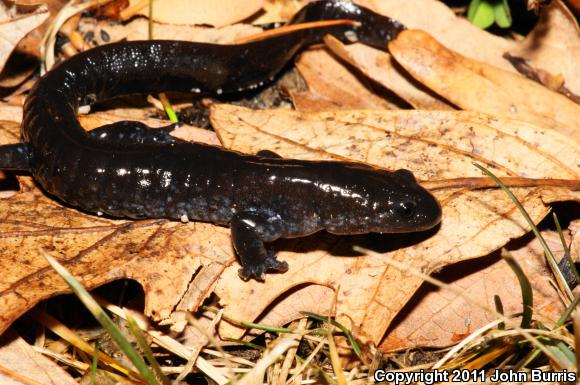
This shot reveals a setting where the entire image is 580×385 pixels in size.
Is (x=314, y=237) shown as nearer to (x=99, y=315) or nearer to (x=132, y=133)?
(x=132, y=133)

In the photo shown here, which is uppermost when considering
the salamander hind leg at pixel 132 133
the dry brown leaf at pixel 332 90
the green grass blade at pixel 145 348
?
the dry brown leaf at pixel 332 90

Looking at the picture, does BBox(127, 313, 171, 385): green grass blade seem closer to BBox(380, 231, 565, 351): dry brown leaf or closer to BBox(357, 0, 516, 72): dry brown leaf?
BBox(380, 231, 565, 351): dry brown leaf

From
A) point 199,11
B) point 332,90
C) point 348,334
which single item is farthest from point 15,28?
point 348,334

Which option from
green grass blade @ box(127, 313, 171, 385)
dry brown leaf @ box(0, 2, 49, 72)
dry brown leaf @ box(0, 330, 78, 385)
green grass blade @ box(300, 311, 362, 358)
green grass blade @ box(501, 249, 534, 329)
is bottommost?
dry brown leaf @ box(0, 330, 78, 385)

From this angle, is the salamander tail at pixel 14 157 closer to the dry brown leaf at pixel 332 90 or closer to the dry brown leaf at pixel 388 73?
the dry brown leaf at pixel 332 90

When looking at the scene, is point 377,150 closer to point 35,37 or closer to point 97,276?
Result: point 97,276

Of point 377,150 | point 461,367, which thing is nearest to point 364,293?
point 461,367

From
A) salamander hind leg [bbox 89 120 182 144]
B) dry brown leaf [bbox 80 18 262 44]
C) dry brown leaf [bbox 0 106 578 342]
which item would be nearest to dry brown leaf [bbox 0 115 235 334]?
dry brown leaf [bbox 0 106 578 342]

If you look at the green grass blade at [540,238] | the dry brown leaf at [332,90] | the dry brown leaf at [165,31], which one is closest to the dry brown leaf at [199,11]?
the dry brown leaf at [165,31]
